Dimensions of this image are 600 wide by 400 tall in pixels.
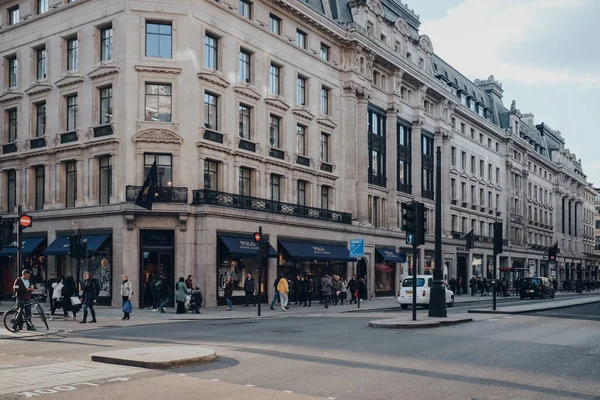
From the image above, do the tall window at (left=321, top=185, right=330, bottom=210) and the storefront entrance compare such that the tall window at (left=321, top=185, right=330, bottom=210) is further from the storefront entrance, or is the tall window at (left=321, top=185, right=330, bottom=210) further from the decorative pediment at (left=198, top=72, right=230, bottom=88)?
the storefront entrance

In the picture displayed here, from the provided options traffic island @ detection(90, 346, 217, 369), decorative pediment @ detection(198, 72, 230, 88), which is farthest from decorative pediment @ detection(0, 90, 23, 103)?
traffic island @ detection(90, 346, 217, 369)

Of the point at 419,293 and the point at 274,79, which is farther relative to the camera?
the point at 274,79

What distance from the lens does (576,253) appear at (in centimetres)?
11238

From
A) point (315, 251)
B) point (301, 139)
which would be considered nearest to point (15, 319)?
point (315, 251)

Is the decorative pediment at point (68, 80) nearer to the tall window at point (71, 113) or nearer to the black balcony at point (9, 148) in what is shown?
the tall window at point (71, 113)

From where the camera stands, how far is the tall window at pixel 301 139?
140ft

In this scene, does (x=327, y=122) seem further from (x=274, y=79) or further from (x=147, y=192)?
(x=147, y=192)

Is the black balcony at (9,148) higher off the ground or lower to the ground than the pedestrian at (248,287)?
higher

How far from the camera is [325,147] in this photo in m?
45.6

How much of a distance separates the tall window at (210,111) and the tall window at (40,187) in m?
9.78

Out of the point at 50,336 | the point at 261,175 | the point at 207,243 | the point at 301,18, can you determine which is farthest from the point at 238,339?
the point at 301,18

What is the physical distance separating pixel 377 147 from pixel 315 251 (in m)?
13.4

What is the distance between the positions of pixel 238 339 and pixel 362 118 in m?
33.6

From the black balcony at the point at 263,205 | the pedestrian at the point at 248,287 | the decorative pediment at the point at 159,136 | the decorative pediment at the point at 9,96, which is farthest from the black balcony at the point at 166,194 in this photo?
the decorative pediment at the point at 9,96
